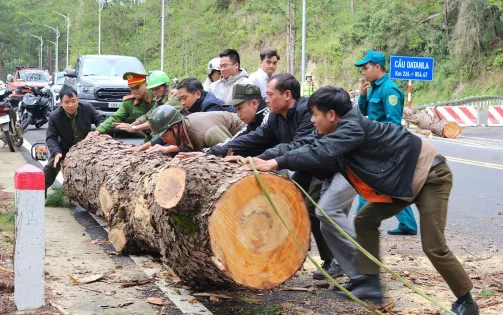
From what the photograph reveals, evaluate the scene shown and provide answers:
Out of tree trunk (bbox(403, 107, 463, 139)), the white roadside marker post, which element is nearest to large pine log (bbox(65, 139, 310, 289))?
the white roadside marker post

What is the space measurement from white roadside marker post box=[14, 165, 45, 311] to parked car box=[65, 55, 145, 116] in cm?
1435

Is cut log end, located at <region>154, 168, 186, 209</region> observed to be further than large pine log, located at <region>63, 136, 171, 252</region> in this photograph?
No

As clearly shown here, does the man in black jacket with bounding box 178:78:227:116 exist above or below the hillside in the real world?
below

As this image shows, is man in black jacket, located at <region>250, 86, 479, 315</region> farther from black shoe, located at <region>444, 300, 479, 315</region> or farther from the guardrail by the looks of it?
the guardrail

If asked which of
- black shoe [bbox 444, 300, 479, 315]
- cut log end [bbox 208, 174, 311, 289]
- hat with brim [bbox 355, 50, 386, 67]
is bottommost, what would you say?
black shoe [bbox 444, 300, 479, 315]

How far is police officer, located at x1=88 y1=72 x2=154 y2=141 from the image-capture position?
9.05 meters

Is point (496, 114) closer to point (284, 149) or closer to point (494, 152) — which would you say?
point (494, 152)

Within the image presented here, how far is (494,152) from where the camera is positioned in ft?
53.3

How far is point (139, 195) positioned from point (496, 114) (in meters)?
20.4

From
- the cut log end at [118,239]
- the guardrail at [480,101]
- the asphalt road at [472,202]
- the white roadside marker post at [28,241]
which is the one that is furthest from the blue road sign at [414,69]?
the white roadside marker post at [28,241]

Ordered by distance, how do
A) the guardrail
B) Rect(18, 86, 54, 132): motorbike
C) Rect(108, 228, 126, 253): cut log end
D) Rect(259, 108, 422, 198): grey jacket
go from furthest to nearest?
the guardrail → Rect(18, 86, 54, 132): motorbike → Rect(108, 228, 126, 253): cut log end → Rect(259, 108, 422, 198): grey jacket

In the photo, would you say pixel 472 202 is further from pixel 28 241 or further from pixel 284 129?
pixel 28 241

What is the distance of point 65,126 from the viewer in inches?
364

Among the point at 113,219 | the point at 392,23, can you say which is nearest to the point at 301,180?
the point at 113,219
